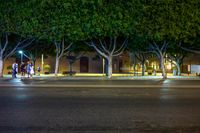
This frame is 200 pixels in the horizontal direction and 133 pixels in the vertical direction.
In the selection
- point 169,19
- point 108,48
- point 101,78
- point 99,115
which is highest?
point 169,19

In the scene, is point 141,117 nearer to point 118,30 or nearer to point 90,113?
point 90,113

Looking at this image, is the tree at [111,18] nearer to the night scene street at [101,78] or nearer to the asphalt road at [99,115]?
the night scene street at [101,78]

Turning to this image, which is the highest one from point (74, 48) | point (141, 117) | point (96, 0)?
point (96, 0)

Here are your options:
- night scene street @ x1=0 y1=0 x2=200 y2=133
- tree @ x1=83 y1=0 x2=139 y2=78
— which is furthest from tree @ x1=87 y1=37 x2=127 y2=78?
tree @ x1=83 y1=0 x2=139 y2=78

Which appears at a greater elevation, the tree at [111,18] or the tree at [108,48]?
the tree at [111,18]

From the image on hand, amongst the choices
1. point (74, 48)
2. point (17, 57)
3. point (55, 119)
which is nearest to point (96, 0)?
point (74, 48)

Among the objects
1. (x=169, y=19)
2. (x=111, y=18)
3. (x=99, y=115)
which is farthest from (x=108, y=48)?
(x=99, y=115)

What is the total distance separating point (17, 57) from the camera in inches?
2505

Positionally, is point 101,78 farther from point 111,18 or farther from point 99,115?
point 99,115

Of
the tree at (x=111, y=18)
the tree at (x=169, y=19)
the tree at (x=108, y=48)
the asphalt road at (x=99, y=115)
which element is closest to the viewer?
the asphalt road at (x=99, y=115)

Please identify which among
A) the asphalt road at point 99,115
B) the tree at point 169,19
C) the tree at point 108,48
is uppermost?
the tree at point 169,19

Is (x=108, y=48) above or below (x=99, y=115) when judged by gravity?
above

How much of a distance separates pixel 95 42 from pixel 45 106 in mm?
32131

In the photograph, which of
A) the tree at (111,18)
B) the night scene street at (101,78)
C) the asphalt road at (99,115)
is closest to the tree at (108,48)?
the night scene street at (101,78)
